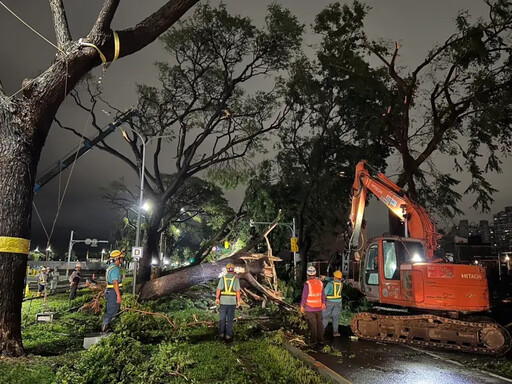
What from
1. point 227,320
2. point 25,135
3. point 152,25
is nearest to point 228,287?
point 227,320

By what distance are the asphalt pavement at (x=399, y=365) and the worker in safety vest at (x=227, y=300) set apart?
209 cm

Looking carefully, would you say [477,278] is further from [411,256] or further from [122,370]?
[122,370]

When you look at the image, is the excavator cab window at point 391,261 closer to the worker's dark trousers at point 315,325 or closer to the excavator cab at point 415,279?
the excavator cab at point 415,279

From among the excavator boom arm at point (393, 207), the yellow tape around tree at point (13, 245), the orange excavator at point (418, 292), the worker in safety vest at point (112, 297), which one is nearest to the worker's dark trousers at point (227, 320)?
the worker in safety vest at point (112, 297)

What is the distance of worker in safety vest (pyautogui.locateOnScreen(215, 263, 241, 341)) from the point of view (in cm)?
930

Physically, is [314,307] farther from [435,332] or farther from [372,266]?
[435,332]

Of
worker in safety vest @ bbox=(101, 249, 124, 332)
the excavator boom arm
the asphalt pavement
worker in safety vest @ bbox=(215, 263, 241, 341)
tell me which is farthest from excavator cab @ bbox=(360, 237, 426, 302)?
worker in safety vest @ bbox=(101, 249, 124, 332)

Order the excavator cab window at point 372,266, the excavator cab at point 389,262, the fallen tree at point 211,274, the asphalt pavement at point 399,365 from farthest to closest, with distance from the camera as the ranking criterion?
1. the fallen tree at point 211,274
2. the excavator cab window at point 372,266
3. the excavator cab at point 389,262
4. the asphalt pavement at point 399,365

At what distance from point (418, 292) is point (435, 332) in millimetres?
1041

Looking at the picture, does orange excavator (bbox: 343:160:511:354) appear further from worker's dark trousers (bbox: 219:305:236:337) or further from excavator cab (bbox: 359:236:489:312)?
worker's dark trousers (bbox: 219:305:236:337)

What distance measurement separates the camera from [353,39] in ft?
71.2

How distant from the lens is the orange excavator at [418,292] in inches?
364

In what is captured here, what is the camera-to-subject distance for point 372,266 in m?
11.4

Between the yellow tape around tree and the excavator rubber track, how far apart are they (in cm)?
822
